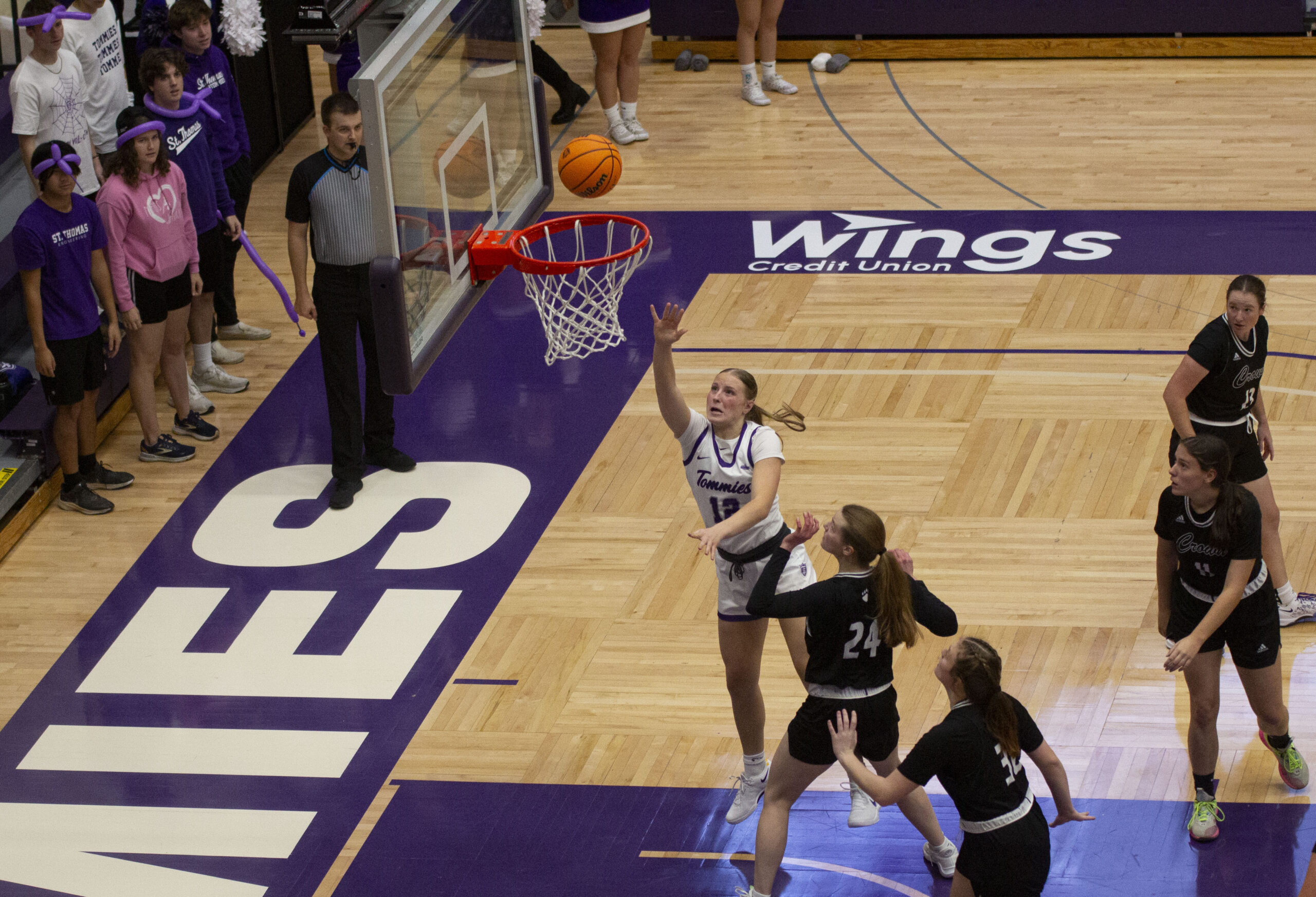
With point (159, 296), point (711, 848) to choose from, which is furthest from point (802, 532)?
point (159, 296)

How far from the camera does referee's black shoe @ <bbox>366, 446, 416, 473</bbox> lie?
378 inches

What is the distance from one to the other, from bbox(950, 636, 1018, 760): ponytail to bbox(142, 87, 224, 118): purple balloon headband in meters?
6.43

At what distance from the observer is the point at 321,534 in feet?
29.8

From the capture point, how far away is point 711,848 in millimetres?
6570

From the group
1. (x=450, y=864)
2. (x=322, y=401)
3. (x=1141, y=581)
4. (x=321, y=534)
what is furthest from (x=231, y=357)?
(x=1141, y=581)

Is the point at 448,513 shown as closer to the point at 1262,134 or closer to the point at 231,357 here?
the point at 231,357

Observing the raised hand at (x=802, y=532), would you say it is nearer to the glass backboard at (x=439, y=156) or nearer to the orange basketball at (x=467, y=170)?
the glass backboard at (x=439, y=156)

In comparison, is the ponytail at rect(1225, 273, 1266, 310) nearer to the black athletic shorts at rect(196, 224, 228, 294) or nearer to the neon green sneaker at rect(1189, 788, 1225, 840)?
the neon green sneaker at rect(1189, 788, 1225, 840)

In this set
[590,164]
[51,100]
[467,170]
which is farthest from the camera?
[51,100]

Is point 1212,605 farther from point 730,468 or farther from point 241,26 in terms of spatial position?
point 241,26

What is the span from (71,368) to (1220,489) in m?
6.11

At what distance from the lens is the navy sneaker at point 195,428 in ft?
33.0

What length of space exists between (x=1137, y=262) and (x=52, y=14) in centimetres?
711

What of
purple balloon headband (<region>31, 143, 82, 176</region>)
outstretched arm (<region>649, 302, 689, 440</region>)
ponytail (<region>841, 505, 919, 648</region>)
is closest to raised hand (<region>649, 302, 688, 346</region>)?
outstretched arm (<region>649, 302, 689, 440</region>)
